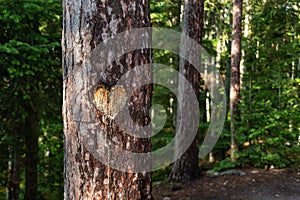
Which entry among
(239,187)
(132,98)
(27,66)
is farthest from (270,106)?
(132,98)

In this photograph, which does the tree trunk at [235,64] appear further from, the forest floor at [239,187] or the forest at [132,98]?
the forest floor at [239,187]

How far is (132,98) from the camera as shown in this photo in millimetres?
2023

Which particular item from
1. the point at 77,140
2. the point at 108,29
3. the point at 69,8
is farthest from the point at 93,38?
the point at 77,140

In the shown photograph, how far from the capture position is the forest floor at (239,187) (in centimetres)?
679

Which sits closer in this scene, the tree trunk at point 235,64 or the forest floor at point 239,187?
the forest floor at point 239,187

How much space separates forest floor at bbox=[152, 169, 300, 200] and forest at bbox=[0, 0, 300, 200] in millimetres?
47

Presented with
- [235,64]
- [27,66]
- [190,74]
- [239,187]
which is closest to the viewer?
[27,66]

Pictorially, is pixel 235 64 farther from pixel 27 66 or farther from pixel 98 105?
pixel 98 105

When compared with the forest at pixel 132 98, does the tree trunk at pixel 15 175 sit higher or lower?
lower

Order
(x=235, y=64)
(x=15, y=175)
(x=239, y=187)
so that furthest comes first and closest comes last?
(x=235, y=64) → (x=15, y=175) → (x=239, y=187)

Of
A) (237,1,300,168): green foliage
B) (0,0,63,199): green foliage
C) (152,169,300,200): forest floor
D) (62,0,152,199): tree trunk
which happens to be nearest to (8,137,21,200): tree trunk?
(0,0,63,199): green foliage

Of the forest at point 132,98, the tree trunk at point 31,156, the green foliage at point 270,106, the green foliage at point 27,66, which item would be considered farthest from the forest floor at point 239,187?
the green foliage at point 27,66

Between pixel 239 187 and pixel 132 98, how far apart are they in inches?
243

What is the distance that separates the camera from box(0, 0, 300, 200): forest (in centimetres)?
197
